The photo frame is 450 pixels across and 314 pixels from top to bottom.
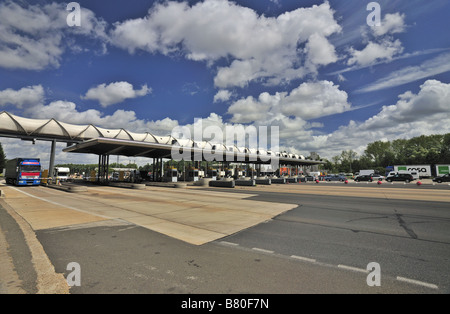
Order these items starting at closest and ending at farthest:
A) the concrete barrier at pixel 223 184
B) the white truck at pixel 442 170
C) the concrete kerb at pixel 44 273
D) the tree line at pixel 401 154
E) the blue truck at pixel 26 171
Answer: the concrete kerb at pixel 44 273 → the concrete barrier at pixel 223 184 → the blue truck at pixel 26 171 → the white truck at pixel 442 170 → the tree line at pixel 401 154

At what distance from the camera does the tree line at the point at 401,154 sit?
3049 inches

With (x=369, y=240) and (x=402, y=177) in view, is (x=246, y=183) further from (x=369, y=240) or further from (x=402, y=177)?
(x=402, y=177)

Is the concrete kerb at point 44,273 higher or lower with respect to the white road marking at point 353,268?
higher

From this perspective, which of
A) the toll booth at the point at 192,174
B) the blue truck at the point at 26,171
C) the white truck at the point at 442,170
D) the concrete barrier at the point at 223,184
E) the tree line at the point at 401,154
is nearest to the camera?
the concrete barrier at the point at 223,184

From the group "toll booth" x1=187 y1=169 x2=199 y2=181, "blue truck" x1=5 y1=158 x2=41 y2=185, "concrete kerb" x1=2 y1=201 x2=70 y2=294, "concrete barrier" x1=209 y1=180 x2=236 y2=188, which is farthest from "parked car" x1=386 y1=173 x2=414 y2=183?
"blue truck" x1=5 y1=158 x2=41 y2=185

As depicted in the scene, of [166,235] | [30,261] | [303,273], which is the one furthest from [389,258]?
[30,261]

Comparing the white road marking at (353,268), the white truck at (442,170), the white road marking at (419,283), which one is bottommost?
the white road marking at (353,268)

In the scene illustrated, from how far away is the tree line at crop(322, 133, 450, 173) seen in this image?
7744 cm

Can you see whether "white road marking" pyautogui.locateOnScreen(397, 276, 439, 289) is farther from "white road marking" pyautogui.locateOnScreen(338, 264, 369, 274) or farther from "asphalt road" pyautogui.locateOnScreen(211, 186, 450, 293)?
"white road marking" pyautogui.locateOnScreen(338, 264, 369, 274)

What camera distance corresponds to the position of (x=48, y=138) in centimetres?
4300

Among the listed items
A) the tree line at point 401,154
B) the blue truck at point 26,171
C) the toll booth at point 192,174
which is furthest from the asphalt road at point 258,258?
the tree line at point 401,154

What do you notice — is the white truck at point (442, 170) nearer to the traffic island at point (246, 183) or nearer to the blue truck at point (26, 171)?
the traffic island at point (246, 183)
